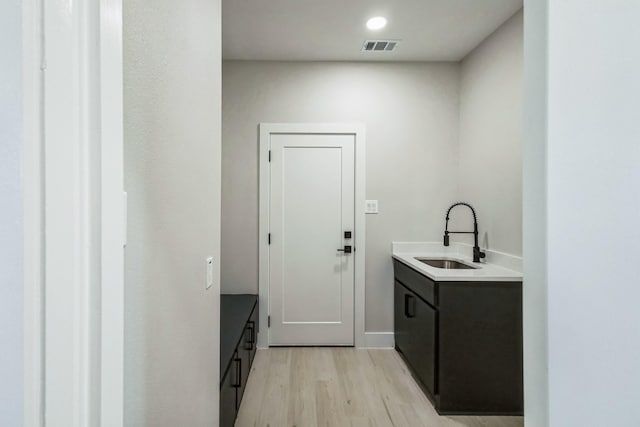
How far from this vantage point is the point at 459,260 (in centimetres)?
298

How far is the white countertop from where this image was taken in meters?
2.21

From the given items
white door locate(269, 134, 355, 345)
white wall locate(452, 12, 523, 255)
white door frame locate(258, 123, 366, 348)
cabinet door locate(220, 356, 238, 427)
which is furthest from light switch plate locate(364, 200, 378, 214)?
cabinet door locate(220, 356, 238, 427)

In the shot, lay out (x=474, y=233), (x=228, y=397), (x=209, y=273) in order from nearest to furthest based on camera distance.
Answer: (x=209, y=273), (x=228, y=397), (x=474, y=233)

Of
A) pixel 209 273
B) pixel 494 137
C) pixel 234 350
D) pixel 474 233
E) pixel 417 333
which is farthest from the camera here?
pixel 474 233

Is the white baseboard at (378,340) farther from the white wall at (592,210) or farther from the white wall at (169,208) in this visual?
the white wall at (592,210)

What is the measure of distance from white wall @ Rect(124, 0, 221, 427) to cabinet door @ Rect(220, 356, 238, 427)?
406 mm

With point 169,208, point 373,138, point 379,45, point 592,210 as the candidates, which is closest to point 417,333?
point 373,138

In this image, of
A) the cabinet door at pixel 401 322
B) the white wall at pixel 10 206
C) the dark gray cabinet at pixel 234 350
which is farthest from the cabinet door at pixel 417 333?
the white wall at pixel 10 206

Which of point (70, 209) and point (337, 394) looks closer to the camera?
point (70, 209)

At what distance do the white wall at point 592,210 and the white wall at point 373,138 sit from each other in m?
2.41

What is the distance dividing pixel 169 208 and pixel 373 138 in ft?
8.94

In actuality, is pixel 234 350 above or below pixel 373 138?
below

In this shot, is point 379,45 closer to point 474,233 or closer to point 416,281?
point 474,233

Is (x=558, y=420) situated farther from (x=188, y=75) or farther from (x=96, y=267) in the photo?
(x=188, y=75)
